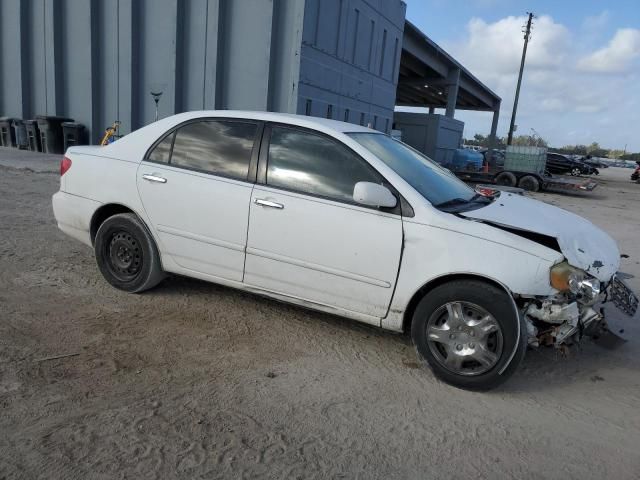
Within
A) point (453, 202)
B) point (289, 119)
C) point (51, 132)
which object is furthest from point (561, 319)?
point (51, 132)

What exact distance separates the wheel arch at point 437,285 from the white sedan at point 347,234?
0.04ft

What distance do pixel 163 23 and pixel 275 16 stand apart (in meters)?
3.47

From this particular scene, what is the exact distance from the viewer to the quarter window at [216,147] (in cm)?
420

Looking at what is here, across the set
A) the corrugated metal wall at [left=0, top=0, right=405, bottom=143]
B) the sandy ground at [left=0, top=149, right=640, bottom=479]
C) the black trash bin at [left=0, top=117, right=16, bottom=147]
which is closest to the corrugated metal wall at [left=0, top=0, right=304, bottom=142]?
the corrugated metal wall at [left=0, top=0, right=405, bottom=143]

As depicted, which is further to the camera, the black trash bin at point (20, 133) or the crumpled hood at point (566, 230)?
the black trash bin at point (20, 133)

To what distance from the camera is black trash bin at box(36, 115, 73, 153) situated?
16.9 metres

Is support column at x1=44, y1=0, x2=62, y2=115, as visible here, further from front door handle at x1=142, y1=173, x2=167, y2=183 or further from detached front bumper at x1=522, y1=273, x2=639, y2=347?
detached front bumper at x1=522, y1=273, x2=639, y2=347

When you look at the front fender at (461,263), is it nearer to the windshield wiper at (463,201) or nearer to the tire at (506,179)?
the windshield wiper at (463,201)

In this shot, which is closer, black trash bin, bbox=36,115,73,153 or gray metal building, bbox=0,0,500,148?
gray metal building, bbox=0,0,500,148

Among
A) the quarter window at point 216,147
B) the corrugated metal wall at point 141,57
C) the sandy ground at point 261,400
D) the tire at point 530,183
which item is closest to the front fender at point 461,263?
the sandy ground at point 261,400

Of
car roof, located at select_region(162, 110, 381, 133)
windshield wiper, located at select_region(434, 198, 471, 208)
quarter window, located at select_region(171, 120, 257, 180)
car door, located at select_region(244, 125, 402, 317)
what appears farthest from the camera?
quarter window, located at select_region(171, 120, 257, 180)

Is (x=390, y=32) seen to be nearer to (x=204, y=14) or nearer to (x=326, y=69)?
(x=326, y=69)

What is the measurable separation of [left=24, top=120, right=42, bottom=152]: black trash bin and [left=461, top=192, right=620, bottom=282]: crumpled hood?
1722 cm

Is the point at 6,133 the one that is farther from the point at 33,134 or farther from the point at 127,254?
the point at 127,254
